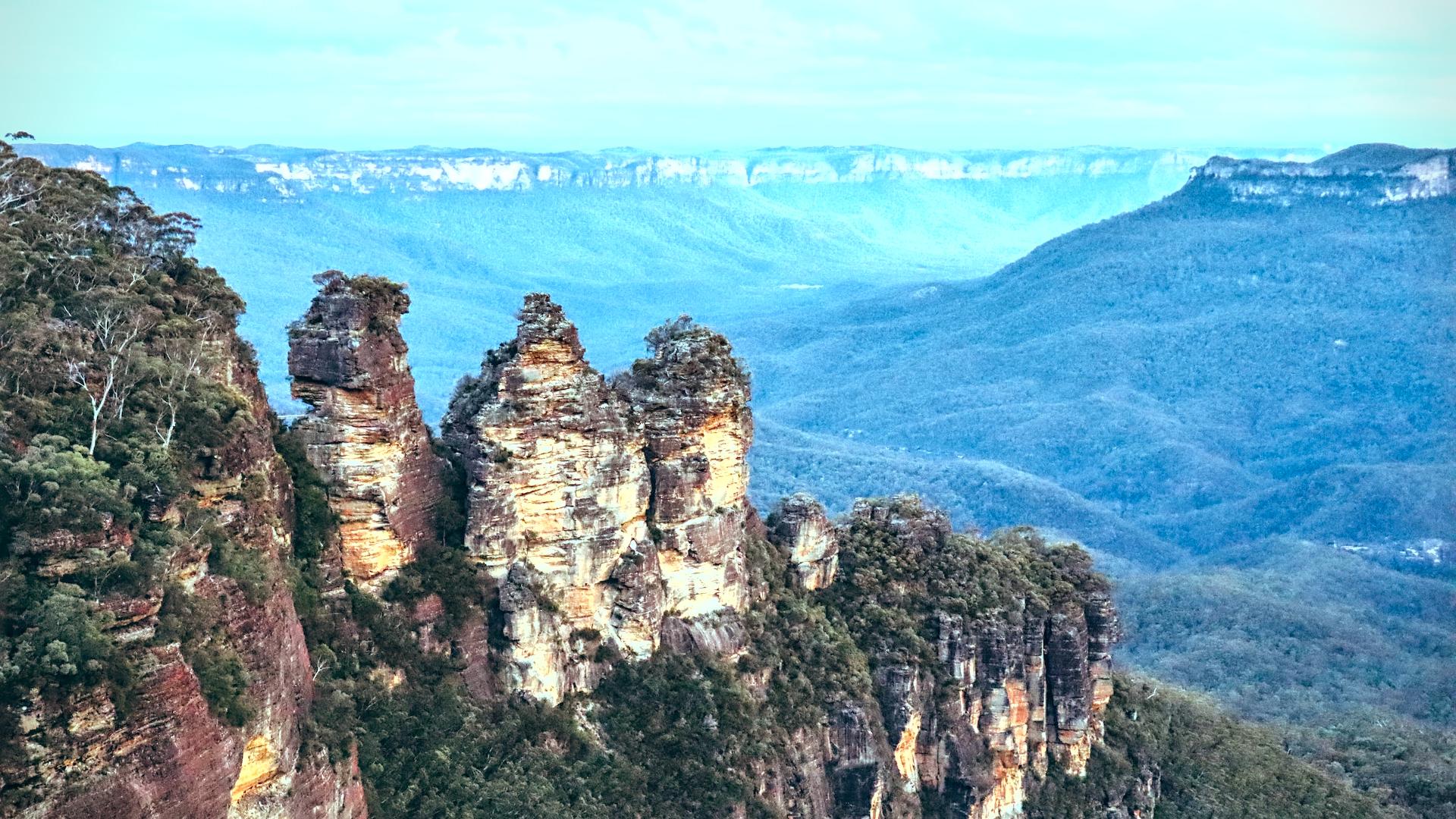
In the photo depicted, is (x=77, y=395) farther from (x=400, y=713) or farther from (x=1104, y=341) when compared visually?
(x=1104, y=341)

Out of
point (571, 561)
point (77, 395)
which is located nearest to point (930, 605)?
point (571, 561)

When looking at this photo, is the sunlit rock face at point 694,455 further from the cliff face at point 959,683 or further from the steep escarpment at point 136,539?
the steep escarpment at point 136,539

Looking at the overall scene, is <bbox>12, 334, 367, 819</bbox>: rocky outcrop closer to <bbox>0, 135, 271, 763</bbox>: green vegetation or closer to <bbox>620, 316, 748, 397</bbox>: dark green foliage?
<bbox>0, 135, 271, 763</bbox>: green vegetation

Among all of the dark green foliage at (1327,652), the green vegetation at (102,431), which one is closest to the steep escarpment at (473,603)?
the green vegetation at (102,431)

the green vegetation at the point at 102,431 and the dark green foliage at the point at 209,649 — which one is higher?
the green vegetation at the point at 102,431

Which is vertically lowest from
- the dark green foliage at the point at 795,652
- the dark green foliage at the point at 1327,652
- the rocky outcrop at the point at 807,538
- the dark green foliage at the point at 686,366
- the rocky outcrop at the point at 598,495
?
the dark green foliage at the point at 1327,652

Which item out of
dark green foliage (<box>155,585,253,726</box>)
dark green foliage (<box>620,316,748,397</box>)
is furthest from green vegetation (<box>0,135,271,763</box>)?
dark green foliage (<box>620,316,748,397</box>)
